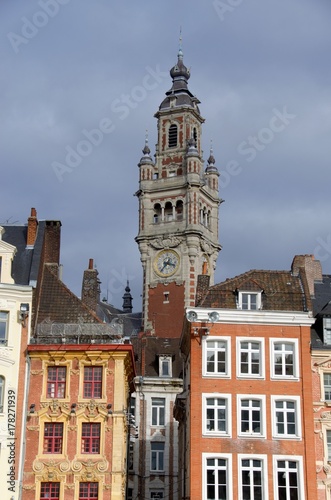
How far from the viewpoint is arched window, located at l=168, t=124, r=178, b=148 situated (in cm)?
10787

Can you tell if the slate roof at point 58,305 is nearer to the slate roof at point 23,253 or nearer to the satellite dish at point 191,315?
the slate roof at point 23,253

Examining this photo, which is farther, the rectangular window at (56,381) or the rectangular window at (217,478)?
the rectangular window at (56,381)

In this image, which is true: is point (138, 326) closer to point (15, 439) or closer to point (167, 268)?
point (167, 268)

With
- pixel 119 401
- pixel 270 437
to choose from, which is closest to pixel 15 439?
pixel 119 401

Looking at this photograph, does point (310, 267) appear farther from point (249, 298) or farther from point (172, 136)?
point (172, 136)

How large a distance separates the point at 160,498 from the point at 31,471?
27365 mm

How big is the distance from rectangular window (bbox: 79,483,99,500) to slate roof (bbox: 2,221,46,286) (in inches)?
421

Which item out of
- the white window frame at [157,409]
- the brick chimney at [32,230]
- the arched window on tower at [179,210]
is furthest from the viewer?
the arched window on tower at [179,210]

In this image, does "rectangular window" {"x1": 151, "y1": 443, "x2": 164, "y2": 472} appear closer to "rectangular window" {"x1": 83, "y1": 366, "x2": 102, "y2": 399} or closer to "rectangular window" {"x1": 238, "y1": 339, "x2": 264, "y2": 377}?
"rectangular window" {"x1": 238, "y1": 339, "x2": 264, "y2": 377}

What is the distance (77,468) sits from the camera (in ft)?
145

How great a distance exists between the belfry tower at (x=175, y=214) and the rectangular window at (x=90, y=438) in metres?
47.1

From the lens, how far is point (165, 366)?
71.7 m

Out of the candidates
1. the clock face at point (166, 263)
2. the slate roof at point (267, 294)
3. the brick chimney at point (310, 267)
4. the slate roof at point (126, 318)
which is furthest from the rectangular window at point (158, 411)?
the clock face at point (166, 263)

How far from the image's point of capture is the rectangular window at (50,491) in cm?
4409
